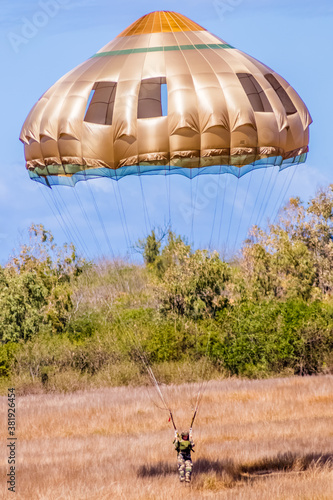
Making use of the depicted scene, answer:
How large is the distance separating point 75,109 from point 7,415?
1381 cm

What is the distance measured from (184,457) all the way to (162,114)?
9571 millimetres

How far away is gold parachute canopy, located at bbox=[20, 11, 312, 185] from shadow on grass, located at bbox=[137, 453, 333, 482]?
7.90 meters

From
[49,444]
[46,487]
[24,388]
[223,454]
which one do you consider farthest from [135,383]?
[46,487]

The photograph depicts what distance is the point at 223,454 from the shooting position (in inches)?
829

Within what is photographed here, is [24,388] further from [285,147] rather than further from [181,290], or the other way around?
[285,147]

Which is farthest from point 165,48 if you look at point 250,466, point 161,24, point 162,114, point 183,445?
point 183,445

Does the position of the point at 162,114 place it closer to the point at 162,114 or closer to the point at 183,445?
the point at 162,114

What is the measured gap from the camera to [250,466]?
20.2 meters

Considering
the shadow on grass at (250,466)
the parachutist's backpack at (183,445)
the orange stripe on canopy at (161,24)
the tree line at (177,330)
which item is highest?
the orange stripe on canopy at (161,24)

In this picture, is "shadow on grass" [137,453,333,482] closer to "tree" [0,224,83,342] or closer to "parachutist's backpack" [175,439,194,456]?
"parachutist's backpack" [175,439,194,456]

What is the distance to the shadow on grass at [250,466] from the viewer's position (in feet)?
62.7

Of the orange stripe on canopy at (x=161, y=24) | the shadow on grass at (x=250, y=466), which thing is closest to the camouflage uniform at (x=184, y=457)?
the shadow on grass at (x=250, y=466)

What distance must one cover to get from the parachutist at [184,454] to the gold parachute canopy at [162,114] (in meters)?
Result: 8.27

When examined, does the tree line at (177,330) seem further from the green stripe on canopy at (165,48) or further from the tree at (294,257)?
the green stripe on canopy at (165,48)
